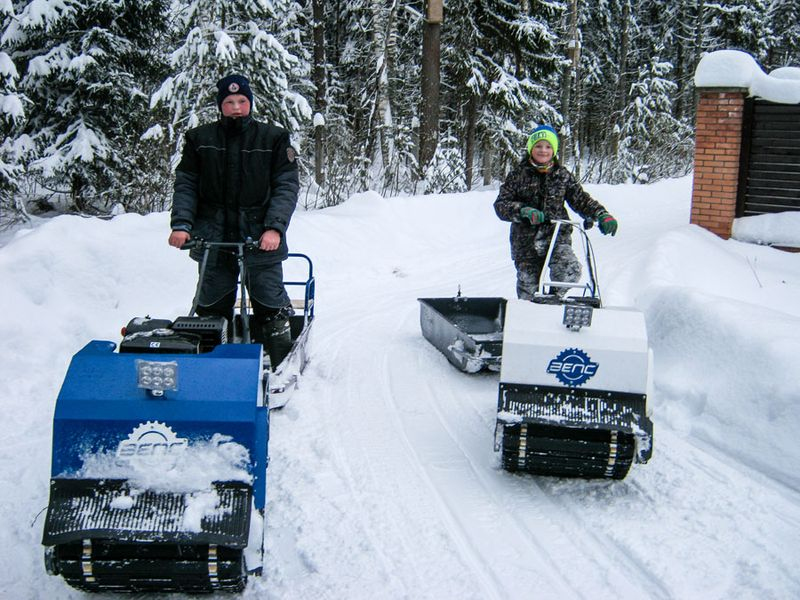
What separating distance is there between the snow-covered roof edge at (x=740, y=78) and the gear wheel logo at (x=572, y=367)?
20.1ft

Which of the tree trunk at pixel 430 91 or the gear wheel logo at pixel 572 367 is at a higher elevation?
the tree trunk at pixel 430 91

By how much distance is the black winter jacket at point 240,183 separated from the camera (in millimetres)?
4539

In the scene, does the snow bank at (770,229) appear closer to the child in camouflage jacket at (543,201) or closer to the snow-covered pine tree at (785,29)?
the child in camouflage jacket at (543,201)

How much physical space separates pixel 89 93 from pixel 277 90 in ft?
10.5

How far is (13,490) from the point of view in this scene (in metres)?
3.74

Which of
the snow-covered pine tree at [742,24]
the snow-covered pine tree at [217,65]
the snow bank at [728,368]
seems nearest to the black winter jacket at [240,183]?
the snow bank at [728,368]

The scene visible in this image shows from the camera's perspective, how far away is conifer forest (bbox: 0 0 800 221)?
37.7ft

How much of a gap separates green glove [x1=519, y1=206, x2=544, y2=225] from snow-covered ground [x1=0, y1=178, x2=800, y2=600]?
4.35 feet

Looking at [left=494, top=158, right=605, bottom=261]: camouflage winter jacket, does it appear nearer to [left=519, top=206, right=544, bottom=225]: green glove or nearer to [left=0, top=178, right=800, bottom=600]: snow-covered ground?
[left=519, top=206, right=544, bottom=225]: green glove

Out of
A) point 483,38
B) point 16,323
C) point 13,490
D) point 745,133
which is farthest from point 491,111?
point 13,490

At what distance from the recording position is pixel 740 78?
27.8ft

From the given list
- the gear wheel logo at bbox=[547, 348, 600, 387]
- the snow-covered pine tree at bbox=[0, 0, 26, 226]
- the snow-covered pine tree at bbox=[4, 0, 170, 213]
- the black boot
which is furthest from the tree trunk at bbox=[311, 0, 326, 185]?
the gear wheel logo at bbox=[547, 348, 600, 387]

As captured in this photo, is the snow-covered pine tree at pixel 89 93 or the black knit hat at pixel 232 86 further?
the snow-covered pine tree at pixel 89 93

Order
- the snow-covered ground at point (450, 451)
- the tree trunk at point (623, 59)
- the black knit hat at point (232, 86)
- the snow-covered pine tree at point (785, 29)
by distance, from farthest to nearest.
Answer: the snow-covered pine tree at point (785, 29)
the tree trunk at point (623, 59)
the black knit hat at point (232, 86)
the snow-covered ground at point (450, 451)
